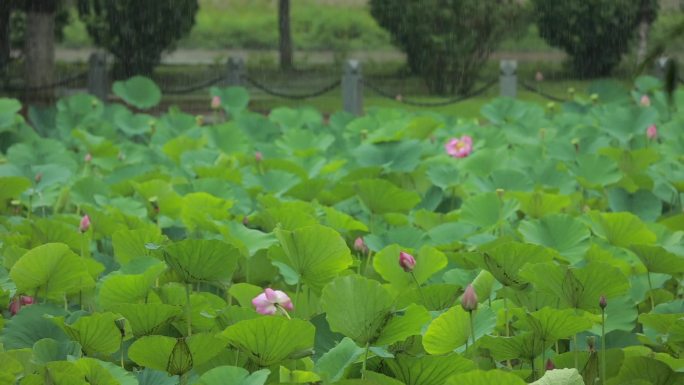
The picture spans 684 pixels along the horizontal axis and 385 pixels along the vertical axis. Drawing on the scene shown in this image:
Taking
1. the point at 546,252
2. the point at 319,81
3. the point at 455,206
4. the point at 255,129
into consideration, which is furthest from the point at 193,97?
the point at 546,252

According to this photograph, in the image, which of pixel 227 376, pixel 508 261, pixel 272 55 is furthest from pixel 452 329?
pixel 272 55

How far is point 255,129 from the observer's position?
487 cm

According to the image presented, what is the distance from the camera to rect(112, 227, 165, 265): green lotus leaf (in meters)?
2.08

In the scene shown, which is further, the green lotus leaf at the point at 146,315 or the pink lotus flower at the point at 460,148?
the pink lotus flower at the point at 460,148

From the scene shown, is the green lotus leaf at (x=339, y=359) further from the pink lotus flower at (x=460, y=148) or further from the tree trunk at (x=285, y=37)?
the tree trunk at (x=285, y=37)

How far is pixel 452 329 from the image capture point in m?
1.59

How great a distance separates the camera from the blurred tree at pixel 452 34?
14562mm

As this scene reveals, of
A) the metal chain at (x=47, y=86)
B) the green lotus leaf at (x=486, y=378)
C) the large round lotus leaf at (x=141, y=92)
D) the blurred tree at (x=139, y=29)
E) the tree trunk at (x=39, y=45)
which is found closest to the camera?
the green lotus leaf at (x=486, y=378)

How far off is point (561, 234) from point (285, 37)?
606 inches

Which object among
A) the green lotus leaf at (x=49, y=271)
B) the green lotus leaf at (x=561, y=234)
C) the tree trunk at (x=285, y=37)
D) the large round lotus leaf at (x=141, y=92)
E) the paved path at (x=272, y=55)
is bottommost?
the paved path at (x=272, y=55)

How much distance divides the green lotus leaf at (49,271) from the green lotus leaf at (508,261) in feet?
1.99

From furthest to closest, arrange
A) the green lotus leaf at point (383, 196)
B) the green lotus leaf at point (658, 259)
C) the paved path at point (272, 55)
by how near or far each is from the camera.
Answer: the paved path at point (272, 55) → the green lotus leaf at point (383, 196) → the green lotus leaf at point (658, 259)

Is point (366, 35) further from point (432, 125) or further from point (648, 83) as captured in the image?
point (432, 125)

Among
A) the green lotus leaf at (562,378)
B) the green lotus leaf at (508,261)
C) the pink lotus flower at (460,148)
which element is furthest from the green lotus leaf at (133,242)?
the pink lotus flower at (460,148)
